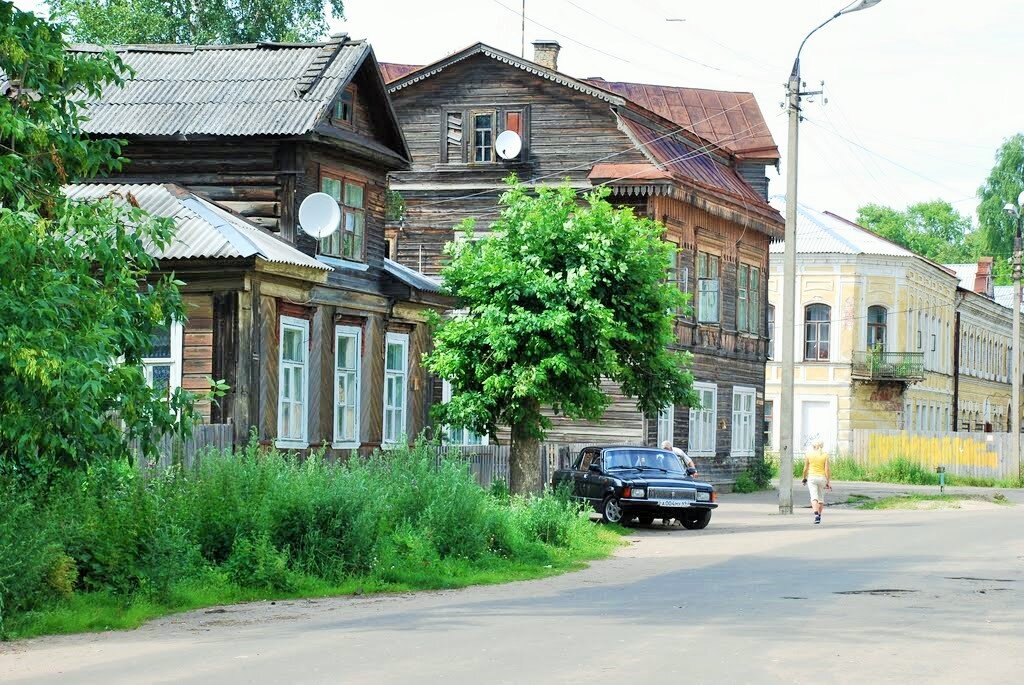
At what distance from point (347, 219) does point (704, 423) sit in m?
18.2

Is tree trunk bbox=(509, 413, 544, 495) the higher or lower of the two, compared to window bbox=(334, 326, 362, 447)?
lower

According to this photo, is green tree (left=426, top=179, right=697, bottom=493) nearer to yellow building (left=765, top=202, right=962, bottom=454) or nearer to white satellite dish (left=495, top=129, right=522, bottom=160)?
white satellite dish (left=495, top=129, right=522, bottom=160)

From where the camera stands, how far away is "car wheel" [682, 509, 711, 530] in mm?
28830

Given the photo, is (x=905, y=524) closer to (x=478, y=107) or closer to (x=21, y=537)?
(x=478, y=107)

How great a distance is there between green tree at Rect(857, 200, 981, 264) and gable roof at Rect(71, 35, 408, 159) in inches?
2988

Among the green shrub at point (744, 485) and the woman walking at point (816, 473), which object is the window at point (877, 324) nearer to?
the green shrub at point (744, 485)

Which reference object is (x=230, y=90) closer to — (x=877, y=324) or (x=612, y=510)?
(x=612, y=510)

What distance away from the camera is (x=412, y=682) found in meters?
10.3

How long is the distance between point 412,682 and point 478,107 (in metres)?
33.6

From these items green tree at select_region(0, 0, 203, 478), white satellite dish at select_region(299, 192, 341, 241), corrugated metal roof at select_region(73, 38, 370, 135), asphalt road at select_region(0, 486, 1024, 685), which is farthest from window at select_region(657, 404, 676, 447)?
green tree at select_region(0, 0, 203, 478)

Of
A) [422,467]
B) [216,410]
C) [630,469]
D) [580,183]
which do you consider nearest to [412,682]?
[422,467]

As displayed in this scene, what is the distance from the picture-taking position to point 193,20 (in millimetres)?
47188

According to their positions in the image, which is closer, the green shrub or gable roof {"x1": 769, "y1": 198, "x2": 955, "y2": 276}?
the green shrub

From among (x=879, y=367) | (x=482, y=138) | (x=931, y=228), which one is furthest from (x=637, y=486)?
(x=931, y=228)
